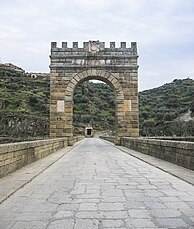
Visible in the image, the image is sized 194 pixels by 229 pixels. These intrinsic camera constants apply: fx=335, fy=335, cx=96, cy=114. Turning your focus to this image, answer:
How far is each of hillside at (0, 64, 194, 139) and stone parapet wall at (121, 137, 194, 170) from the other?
42.6 ft

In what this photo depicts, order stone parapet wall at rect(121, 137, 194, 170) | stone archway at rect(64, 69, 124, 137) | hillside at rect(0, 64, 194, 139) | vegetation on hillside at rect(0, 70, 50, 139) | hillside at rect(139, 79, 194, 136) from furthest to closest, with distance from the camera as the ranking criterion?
hillside at rect(0, 64, 194, 139)
vegetation on hillside at rect(0, 70, 50, 139)
hillside at rect(139, 79, 194, 136)
stone archway at rect(64, 69, 124, 137)
stone parapet wall at rect(121, 137, 194, 170)

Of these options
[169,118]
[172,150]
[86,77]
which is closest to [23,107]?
[169,118]

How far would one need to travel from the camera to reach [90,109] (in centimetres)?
7844

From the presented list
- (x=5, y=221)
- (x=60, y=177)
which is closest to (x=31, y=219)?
(x=5, y=221)

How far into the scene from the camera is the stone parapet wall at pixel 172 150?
8.87 m

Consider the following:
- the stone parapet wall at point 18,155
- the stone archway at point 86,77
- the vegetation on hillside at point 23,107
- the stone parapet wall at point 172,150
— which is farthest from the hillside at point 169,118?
the stone parapet wall at point 18,155

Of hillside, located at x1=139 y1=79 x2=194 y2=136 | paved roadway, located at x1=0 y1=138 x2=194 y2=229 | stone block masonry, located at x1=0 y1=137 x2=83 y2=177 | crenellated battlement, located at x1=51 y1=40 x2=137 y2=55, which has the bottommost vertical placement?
paved roadway, located at x1=0 y1=138 x2=194 y2=229

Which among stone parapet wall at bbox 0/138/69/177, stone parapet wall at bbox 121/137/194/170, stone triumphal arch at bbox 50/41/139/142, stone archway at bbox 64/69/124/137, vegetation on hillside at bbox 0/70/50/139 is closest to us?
stone parapet wall at bbox 0/138/69/177

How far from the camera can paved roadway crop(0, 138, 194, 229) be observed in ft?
13.0

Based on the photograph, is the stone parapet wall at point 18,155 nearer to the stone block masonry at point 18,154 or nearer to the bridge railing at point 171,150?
the stone block masonry at point 18,154

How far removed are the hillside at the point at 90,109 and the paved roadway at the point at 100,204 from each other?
835 inches

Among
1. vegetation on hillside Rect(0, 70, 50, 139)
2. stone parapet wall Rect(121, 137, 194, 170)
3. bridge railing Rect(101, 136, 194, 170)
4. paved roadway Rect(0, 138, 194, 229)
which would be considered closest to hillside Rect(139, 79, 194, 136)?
vegetation on hillside Rect(0, 70, 50, 139)

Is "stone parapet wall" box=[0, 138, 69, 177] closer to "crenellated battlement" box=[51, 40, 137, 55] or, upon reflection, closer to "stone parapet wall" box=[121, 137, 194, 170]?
"stone parapet wall" box=[121, 137, 194, 170]

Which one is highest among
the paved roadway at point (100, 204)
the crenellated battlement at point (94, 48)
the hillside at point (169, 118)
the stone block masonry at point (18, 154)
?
the crenellated battlement at point (94, 48)
